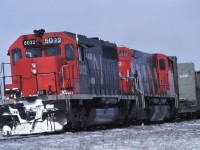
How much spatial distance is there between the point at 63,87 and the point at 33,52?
1.90 m

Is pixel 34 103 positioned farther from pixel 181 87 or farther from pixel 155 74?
pixel 181 87

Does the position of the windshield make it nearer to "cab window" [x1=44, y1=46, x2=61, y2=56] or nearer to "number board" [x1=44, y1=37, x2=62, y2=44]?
"cab window" [x1=44, y1=46, x2=61, y2=56]

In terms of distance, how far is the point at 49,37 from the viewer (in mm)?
18719

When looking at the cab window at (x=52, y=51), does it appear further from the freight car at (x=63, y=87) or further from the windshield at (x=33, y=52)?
the windshield at (x=33, y=52)

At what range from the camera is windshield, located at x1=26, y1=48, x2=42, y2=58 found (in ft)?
61.4

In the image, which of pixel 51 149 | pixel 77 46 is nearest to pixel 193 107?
pixel 77 46

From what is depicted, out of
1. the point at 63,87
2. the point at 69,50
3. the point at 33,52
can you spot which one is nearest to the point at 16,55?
the point at 33,52

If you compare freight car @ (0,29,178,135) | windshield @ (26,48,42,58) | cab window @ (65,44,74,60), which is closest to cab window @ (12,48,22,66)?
freight car @ (0,29,178,135)

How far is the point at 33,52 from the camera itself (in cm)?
1886

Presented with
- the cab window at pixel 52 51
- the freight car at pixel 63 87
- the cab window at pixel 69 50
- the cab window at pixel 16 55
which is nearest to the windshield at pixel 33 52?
the freight car at pixel 63 87

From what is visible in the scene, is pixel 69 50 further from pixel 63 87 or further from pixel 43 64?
pixel 63 87

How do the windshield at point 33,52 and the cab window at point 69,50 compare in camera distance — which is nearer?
the cab window at point 69,50

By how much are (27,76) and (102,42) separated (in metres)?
4.38

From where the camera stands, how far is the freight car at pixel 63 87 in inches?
671
